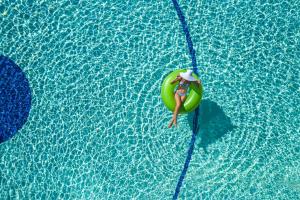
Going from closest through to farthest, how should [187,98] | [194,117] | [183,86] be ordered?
[183,86], [187,98], [194,117]

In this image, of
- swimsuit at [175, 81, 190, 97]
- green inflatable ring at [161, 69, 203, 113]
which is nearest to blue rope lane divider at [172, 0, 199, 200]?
green inflatable ring at [161, 69, 203, 113]

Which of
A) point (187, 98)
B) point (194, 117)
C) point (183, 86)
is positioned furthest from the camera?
point (194, 117)

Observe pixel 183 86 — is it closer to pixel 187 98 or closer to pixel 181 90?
pixel 181 90

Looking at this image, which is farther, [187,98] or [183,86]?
[187,98]

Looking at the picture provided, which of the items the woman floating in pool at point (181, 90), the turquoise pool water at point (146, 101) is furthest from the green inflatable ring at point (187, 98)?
the turquoise pool water at point (146, 101)

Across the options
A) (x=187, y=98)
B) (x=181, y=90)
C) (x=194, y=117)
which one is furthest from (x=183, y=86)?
(x=194, y=117)

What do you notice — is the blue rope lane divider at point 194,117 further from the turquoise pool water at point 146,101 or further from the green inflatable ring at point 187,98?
the green inflatable ring at point 187,98

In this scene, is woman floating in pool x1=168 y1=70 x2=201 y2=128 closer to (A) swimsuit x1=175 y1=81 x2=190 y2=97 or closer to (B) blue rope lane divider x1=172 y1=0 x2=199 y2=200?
(A) swimsuit x1=175 y1=81 x2=190 y2=97

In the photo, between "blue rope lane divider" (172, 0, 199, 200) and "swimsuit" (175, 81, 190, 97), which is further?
"blue rope lane divider" (172, 0, 199, 200)

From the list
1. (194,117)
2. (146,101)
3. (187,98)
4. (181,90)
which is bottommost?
(194,117)
